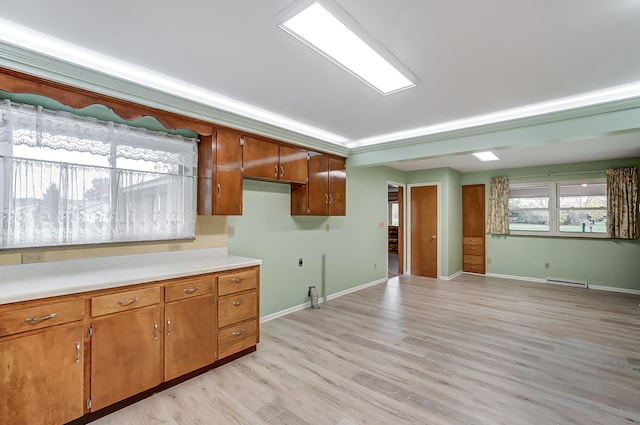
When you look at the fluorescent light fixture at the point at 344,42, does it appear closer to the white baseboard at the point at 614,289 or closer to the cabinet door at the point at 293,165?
the cabinet door at the point at 293,165

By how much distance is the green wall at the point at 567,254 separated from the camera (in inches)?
212

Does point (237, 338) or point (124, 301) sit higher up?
point (124, 301)

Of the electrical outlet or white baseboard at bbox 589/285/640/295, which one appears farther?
white baseboard at bbox 589/285/640/295

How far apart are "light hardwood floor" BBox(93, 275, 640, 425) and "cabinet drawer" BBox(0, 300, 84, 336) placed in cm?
77

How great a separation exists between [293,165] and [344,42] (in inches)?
81.1

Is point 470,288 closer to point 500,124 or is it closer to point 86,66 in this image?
point 500,124

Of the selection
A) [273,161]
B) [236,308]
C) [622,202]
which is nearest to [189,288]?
[236,308]

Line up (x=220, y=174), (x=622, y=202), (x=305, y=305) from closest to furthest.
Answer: (x=220, y=174)
(x=305, y=305)
(x=622, y=202)

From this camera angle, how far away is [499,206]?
6633 mm

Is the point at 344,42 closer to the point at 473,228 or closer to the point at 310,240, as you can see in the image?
the point at 310,240

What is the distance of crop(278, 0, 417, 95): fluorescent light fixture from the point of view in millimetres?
1699

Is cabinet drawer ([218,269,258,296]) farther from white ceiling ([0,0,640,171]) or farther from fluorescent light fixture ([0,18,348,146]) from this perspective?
white ceiling ([0,0,640,171])

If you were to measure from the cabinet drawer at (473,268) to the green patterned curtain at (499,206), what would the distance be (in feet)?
2.73

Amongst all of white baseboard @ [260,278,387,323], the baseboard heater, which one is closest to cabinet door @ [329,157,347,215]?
white baseboard @ [260,278,387,323]
